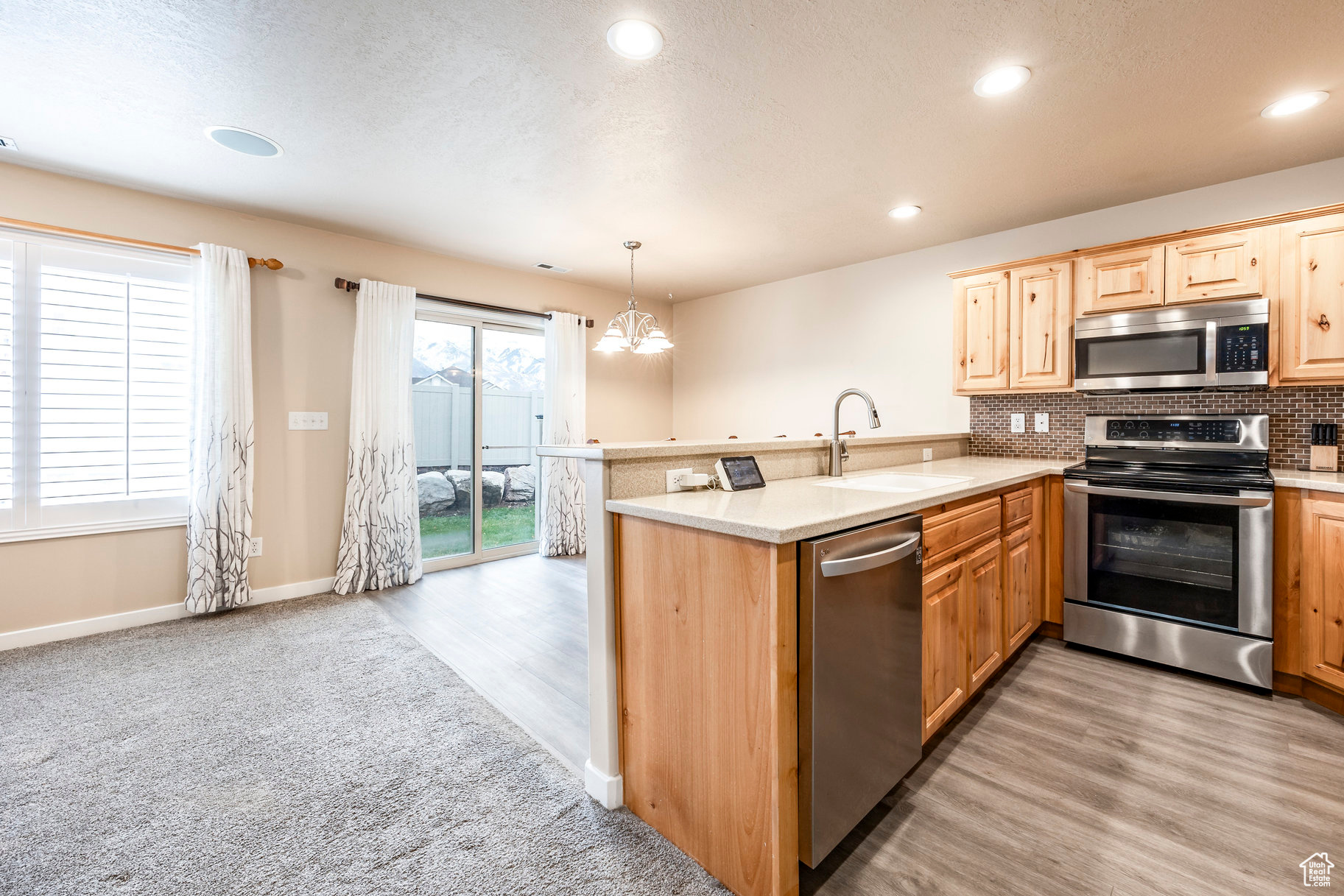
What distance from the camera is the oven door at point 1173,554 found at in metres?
2.38

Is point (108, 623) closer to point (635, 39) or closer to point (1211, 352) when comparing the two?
point (635, 39)

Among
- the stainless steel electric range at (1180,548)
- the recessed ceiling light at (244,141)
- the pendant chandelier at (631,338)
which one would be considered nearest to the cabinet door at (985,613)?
the stainless steel electric range at (1180,548)

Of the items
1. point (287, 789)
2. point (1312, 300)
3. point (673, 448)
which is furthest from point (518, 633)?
point (1312, 300)

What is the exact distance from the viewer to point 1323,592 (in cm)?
226

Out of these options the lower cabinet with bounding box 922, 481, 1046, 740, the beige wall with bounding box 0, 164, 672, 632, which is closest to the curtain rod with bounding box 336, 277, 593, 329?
the beige wall with bounding box 0, 164, 672, 632

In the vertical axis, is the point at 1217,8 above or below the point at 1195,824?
above

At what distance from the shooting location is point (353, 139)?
102 inches

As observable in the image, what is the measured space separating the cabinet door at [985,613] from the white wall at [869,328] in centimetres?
199

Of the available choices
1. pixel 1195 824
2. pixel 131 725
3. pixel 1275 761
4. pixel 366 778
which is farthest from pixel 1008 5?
pixel 131 725

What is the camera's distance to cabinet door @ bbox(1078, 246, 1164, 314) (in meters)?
2.94

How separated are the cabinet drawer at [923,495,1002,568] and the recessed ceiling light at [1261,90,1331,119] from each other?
196 cm

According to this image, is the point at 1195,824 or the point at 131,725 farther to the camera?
the point at 131,725

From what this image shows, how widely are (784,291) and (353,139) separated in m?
3.62

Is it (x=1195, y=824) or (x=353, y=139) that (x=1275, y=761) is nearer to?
(x=1195, y=824)
